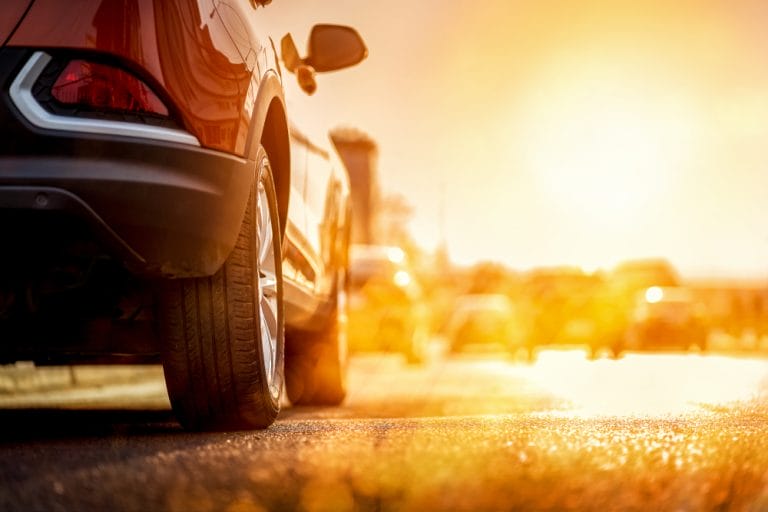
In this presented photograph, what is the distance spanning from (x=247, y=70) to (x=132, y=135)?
2.02 ft

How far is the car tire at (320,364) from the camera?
278 inches

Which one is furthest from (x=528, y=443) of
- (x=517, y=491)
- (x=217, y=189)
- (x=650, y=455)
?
(x=217, y=189)

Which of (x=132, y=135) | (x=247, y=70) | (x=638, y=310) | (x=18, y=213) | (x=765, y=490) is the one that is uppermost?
(x=247, y=70)

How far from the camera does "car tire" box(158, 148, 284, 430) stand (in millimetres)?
3555

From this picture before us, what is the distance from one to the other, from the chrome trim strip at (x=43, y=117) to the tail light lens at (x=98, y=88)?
5cm

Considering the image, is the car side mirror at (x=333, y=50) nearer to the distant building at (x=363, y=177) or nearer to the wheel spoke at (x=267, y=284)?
the wheel spoke at (x=267, y=284)

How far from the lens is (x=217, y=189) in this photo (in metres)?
3.37

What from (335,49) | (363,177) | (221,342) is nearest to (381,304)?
(335,49)

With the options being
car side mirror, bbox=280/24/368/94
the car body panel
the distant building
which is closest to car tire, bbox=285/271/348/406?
car side mirror, bbox=280/24/368/94

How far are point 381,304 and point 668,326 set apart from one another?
894 centimetres

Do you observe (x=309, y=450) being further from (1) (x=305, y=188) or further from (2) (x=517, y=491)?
(1) (x=305, y=188)

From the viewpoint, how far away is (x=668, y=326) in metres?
25.2

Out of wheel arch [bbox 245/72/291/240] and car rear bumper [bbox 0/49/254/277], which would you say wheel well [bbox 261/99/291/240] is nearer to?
wheel arch [bbox 245/72/291/240]

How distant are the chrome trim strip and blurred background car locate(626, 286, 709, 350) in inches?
910
